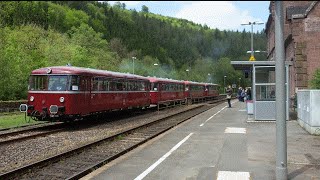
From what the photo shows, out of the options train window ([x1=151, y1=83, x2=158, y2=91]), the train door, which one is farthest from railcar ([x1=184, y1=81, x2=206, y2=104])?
the train door

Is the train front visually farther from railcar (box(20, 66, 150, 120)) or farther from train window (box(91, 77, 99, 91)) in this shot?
train window (box(91, 77, 99, 91))

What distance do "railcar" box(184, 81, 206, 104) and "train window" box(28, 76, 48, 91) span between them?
31.2 meters

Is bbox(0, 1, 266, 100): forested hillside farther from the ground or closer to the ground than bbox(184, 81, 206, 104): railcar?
farther from the ground

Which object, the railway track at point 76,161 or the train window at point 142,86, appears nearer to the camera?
the railway track at point 76,161

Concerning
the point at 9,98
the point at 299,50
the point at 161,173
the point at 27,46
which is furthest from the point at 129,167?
the point at 27,46

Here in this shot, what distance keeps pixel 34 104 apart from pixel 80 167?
32.0ft

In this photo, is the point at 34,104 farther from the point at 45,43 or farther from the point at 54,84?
the point at 45,43

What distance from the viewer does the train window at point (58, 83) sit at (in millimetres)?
18547

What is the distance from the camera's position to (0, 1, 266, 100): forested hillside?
39.8m

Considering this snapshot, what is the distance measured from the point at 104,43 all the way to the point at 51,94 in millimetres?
58129

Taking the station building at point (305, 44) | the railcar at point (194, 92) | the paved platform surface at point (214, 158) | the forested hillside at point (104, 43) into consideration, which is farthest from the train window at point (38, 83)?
the railcar at point (194, 92)

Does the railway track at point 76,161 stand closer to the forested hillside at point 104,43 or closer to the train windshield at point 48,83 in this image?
the forested hillside at point 104,43

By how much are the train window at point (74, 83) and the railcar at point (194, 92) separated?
3111 cm

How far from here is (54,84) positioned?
18719mm
